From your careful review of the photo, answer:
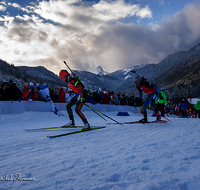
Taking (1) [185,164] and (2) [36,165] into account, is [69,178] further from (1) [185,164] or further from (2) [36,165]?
(1) [185,164]

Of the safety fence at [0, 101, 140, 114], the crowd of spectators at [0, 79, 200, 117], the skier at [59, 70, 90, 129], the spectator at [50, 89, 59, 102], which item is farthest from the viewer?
the spectator at [50, 89, 59, 102]

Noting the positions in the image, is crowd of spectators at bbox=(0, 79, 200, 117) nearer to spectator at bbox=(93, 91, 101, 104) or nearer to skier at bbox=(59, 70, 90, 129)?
spectator at bbox=(93, 91, 101, 104)

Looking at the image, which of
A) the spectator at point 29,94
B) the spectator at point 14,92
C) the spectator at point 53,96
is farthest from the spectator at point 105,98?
the spectator at point 14,92

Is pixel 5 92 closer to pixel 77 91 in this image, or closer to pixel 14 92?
pixel 14 92

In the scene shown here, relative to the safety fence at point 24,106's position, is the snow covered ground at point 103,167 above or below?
below

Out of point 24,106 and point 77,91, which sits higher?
point 77,91

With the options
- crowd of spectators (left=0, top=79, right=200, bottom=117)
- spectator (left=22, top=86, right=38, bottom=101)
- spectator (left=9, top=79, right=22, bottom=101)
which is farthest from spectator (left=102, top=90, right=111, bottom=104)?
spectator (left=9, top=79, right=22, bottom=101)

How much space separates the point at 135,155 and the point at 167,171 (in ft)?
2.03

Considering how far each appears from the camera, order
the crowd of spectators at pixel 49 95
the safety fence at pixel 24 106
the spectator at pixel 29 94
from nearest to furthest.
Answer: the safety fence at pixel 24 106 < the crowd of spectators at pixel 49 95 < the spectator at pixel 29 94

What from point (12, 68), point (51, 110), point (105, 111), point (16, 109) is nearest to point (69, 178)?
point (16, 109)

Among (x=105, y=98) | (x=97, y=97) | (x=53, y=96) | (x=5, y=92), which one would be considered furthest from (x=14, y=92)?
(x=105, y=98)

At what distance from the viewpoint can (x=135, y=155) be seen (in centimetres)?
235

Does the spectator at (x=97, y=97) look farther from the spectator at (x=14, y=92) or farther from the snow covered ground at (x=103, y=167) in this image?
the snow covered ground at (x=103, y=167)

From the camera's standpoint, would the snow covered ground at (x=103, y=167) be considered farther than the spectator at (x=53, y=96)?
No
